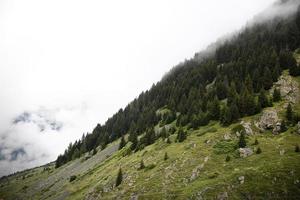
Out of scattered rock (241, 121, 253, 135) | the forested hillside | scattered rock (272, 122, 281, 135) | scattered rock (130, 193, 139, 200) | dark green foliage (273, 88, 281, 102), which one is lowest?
scattered rock (272, 122, 281, 135)

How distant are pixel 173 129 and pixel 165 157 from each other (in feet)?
101

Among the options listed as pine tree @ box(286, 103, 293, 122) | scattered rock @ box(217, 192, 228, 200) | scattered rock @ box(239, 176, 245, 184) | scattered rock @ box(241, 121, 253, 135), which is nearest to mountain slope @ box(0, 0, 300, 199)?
scattered rock @ box(217, 192, 228, 200)

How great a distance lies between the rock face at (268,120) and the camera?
258ft

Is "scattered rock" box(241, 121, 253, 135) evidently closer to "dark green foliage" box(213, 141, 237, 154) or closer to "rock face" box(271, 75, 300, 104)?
"dark green foliage" box(213, 141, 237, 154)

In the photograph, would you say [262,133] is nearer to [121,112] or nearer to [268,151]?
[268,151]

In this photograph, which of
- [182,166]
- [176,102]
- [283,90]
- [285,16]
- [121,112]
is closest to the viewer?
[182,166]

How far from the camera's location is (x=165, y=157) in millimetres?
78250

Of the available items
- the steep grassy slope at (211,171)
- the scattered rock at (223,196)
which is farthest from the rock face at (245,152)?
the scattered rock at (223,196)

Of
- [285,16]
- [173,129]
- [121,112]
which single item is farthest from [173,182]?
[285,16]

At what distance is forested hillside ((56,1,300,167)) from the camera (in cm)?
10081

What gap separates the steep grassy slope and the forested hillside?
853cm

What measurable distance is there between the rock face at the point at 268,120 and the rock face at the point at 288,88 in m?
12.1

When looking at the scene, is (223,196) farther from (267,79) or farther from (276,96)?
(267,79)

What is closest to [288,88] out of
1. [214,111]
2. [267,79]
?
[267,79]
